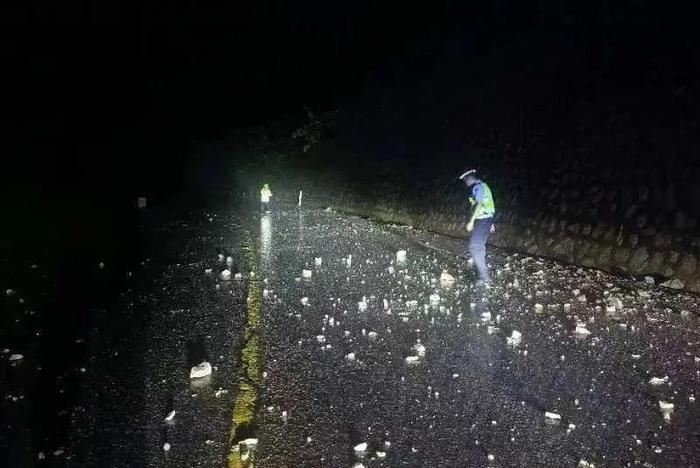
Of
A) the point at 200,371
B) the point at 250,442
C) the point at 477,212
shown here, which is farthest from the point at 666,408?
the point at 200,371

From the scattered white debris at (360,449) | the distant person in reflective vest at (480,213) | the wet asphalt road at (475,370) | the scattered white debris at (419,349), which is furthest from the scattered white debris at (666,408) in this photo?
the distant person in reflective vest at (480,213)

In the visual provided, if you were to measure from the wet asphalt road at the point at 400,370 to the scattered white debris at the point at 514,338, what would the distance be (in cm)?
5

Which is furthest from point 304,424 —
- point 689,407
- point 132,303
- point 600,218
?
point 600,218

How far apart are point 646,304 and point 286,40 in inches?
1465

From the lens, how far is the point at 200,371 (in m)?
5.23

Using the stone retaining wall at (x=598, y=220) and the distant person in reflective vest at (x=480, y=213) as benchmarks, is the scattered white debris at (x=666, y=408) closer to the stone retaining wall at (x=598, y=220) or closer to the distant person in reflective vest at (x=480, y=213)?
the stone retaining wall at (x=598, y=220)

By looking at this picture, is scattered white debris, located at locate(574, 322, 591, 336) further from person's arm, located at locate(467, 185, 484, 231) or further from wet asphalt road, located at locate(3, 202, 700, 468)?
person's arm, located at locate(467, 185, 484, 231)

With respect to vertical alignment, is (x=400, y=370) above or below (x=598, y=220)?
below

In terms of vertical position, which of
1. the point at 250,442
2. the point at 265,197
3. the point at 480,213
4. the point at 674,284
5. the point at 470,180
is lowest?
the point at 250,442

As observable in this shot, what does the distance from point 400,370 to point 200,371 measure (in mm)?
1928

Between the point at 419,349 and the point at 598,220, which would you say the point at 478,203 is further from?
the point at 419,349

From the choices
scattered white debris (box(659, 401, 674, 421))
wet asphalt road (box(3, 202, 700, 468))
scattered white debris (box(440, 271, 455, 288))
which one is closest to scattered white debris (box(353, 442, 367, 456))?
wet asphalt road (box(3, 202, 700, 468))

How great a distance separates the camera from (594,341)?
6.05 metres

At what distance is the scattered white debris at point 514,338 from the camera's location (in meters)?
6.05
